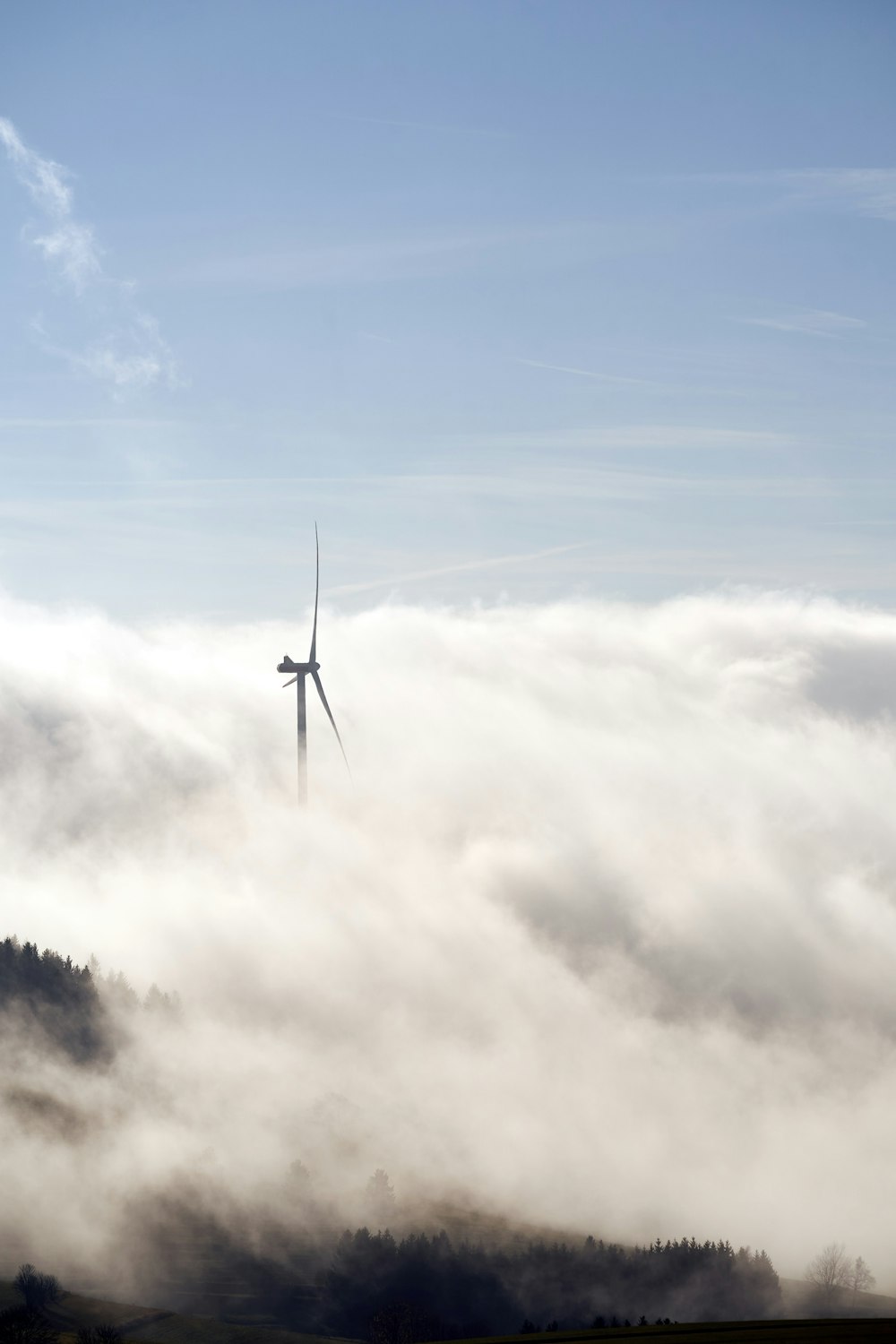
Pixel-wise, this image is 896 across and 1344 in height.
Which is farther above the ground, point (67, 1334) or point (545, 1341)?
point (545, 1341)

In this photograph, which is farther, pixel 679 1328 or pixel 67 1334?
pixel 67 1334

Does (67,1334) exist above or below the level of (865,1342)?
below

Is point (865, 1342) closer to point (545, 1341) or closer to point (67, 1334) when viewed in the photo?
point (545, 1341)

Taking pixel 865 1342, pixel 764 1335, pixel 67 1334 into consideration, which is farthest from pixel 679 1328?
pixel 67 1334

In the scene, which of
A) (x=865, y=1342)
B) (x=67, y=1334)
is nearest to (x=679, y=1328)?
(x=865, y=1342)

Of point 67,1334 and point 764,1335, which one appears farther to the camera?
point 67,1334

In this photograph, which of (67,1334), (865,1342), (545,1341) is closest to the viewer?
(865,1342)

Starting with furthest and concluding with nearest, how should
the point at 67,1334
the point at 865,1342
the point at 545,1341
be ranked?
the point at 67,1334 < the point at 545,1341 < the point at 865,1342

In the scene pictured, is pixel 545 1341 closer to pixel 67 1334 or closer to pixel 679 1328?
pixel 679 1328
